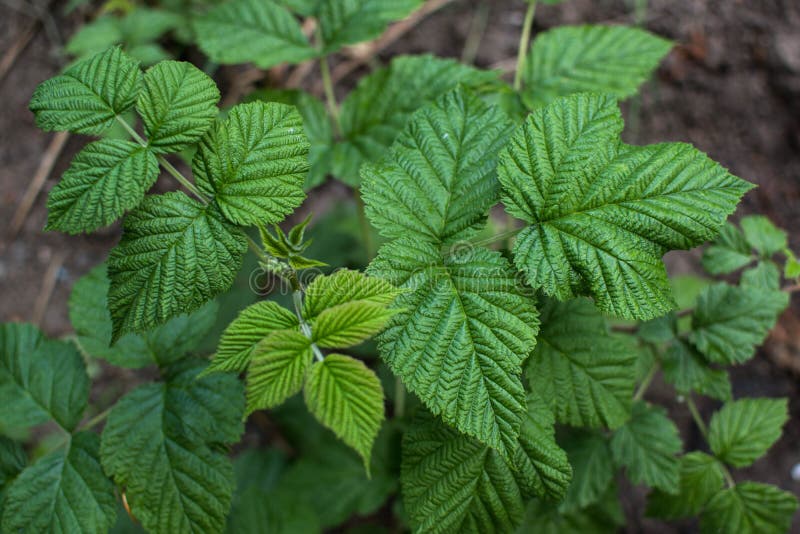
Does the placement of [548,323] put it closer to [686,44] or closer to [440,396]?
[440,396]

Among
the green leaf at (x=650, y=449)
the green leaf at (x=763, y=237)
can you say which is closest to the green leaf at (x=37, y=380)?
the green leaf at (x=650, y=449)

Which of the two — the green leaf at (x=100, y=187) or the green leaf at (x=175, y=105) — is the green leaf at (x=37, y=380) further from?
the green leaf at (x=175, y=105)

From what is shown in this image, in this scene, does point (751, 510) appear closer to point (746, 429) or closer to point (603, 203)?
point (746, 429)

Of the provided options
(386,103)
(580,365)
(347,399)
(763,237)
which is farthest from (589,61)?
(347,399)

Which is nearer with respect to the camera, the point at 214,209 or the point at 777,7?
the point at 214,209

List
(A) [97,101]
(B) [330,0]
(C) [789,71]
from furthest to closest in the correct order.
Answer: (C) [789,71], (B) [330,0], (A) [97,101]

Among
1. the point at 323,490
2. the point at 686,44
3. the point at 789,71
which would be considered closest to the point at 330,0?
the point at 323,490
